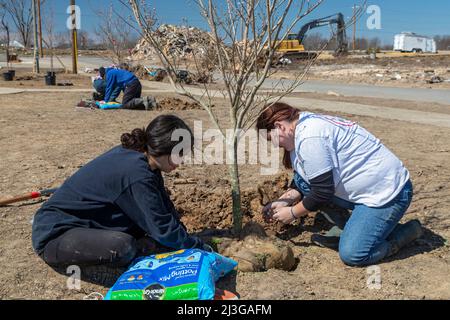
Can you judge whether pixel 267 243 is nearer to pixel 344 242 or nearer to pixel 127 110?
pixel 344 242

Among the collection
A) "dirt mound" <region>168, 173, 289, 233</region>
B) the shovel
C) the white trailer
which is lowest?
"dirt mound" <region>168, 173, 289, 233</region>

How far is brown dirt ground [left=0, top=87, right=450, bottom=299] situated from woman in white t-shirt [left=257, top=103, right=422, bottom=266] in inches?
6.7

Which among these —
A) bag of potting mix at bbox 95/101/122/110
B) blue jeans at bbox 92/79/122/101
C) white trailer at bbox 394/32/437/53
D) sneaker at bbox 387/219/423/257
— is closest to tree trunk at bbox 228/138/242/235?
sneaker at bbox 387/219/423/257

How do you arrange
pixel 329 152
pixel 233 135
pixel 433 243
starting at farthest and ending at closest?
pixel 433 243 → pixel 233 135 → pixel 329 152

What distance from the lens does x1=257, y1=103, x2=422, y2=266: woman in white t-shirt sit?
2803 mm

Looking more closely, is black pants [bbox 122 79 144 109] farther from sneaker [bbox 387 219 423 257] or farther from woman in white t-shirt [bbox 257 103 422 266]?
sneaker [bbox 387 219 423 257]

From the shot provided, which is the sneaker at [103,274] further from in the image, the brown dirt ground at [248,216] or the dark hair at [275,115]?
the dark hair at [275,115]

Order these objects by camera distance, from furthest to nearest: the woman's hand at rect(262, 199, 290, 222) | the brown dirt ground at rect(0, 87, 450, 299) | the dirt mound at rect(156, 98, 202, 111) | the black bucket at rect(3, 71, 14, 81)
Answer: the black bucket at rect(3, 71, 14, 81), the dirt mound at rect(156, 98, 202, 111), the woman's hand at rect(262, 199, 290, 222), the brown dirt ground at rect(0, 87, 450, 299)

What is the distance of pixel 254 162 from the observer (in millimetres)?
5500

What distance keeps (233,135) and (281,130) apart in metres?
0.32

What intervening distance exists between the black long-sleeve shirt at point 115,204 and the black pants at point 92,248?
0.23 feet
